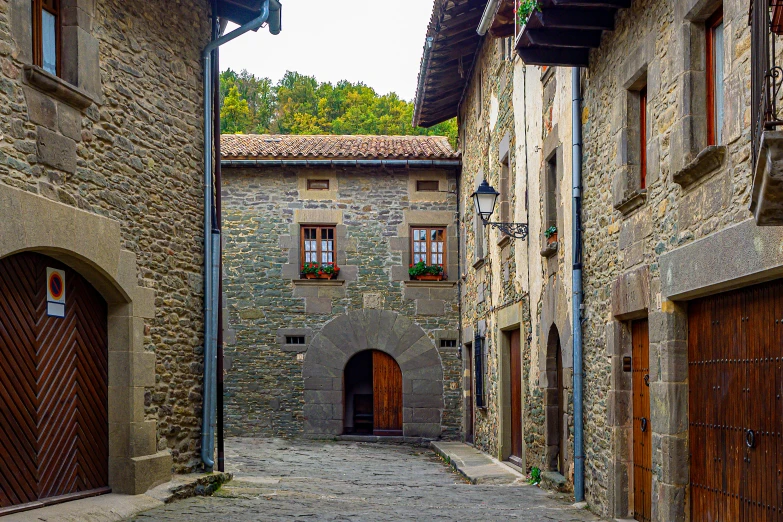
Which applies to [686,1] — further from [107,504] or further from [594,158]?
[107,504]

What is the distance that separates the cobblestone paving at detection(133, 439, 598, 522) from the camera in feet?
24.3

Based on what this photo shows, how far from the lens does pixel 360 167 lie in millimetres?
17234

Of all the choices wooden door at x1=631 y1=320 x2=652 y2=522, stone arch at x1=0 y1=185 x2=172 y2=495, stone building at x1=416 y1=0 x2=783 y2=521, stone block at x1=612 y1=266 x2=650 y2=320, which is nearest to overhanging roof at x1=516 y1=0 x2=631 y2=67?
stone building at x1=416 y1=0 x2=783 y2=521

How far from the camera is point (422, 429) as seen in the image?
16.8 meters

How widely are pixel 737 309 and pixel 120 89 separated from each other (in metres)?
5.34

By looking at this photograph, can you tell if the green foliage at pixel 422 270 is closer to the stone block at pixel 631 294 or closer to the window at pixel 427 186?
the window at pixel 427 186

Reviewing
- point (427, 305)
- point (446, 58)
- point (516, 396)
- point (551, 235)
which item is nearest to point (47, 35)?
Answer: point (551, 235)

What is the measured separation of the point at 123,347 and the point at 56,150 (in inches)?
76.3

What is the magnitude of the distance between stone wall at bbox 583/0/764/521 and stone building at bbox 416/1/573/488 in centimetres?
77

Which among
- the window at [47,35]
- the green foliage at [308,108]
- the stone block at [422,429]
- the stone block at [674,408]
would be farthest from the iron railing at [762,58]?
the green foliage at [308,108]

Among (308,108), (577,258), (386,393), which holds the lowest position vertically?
(386,393)

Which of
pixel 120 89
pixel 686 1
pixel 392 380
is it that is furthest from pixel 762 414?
pixel 392 380

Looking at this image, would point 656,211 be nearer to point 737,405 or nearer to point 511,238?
point 737,405

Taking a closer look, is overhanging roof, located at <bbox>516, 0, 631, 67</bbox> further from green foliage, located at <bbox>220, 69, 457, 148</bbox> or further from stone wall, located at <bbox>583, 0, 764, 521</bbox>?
green foliage, located at <bbox>220, 69, 457, 148</bbox>
